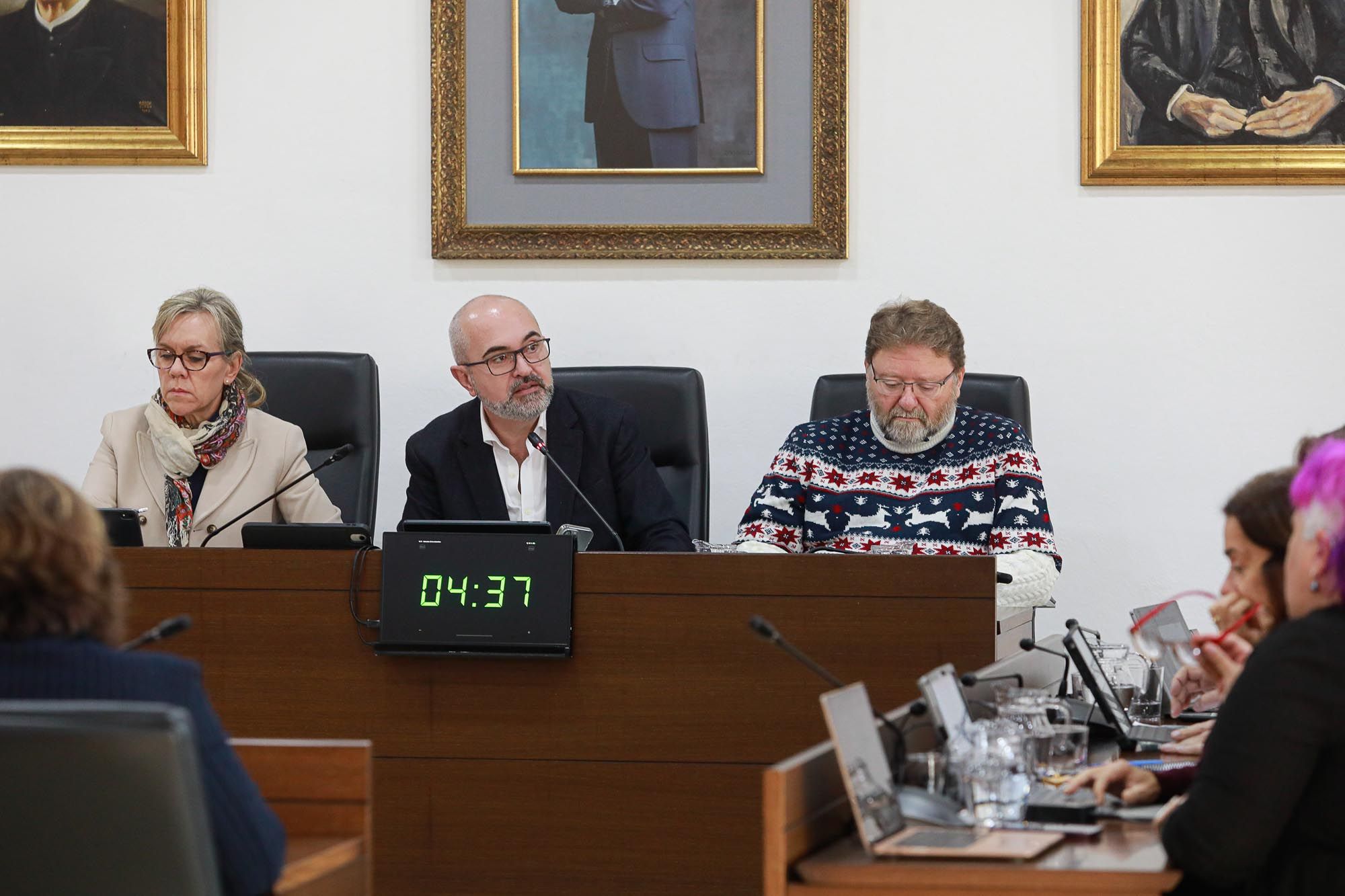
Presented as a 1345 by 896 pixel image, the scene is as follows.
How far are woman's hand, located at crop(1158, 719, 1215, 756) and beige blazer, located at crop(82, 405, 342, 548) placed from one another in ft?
5.78

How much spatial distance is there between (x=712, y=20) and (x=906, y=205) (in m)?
0.66

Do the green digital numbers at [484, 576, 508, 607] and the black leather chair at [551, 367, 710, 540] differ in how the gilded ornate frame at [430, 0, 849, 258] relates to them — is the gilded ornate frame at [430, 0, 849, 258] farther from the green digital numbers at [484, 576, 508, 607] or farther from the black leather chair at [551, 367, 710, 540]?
the green digital numbers at [484, 576, 508, 607]

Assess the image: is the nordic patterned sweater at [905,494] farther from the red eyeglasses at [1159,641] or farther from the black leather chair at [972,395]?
the red eyeglasses at [1159,641]

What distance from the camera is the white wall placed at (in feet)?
11.8

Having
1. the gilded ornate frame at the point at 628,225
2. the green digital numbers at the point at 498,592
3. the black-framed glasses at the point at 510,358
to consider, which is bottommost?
the green digital numbers at the point at 498,592

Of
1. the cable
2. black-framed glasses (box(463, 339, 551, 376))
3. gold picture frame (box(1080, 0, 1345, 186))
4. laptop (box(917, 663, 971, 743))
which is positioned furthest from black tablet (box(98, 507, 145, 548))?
gold picture frame (box(1080, 0, 1345, 186))

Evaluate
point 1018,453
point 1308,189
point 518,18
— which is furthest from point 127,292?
point 1308,189

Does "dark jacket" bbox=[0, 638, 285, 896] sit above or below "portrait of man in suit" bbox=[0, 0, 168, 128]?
below

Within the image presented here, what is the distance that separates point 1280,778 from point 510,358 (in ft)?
6.55

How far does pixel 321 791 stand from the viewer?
160cm

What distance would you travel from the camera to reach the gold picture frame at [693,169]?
3.57 meters

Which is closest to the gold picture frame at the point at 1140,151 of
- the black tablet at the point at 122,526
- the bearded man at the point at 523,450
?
the bearded man at the point at 523,450

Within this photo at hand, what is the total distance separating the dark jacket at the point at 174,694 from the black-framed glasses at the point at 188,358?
1.82 meters

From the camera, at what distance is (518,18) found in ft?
11.8
